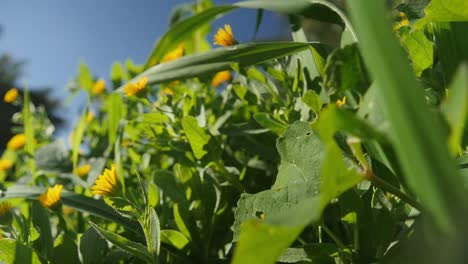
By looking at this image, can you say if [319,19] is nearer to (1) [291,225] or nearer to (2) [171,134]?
(2) [171,134]

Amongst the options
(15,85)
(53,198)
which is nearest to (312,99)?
(53,198)

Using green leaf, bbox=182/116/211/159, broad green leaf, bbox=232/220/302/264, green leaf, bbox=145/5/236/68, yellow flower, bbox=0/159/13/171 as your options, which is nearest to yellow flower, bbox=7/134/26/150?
yellow flower, bbox=0/159/13/171

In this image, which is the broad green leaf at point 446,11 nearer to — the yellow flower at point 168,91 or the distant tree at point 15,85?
the yellow flower at point 168,91

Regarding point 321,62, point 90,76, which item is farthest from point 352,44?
point 90,76

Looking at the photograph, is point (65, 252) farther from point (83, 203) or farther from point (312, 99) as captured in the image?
point (312, 99)

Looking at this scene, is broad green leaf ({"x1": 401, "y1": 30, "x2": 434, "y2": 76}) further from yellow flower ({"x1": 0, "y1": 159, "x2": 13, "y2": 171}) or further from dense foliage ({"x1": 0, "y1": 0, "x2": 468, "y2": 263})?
yellow flower ({"x1": 0, "y1": 159, "x2": 13, "y2": 171})

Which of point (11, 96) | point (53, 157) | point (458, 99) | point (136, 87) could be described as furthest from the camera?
point (11, 96)
